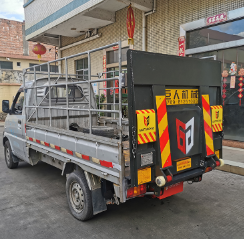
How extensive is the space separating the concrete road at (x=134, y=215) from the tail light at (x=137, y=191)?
2.10 feet

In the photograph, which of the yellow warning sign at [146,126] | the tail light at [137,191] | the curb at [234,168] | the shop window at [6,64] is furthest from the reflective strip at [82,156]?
the shop window at [6,64]

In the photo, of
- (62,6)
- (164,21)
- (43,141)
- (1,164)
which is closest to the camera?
(43,141)

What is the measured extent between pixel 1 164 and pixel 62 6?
7369mm

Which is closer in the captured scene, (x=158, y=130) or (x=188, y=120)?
(x=158, y=130)

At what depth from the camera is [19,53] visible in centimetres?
2412

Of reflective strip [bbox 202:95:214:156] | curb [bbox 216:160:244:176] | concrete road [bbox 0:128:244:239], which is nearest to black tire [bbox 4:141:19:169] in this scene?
concrete road [bbox 0:128:244:239]

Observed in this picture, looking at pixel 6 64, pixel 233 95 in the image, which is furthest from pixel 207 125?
pixel 6 64

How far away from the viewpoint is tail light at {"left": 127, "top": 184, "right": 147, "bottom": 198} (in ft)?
9.43

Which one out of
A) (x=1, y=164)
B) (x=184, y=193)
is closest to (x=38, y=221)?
(x=184, y=193)

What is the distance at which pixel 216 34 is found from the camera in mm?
7520

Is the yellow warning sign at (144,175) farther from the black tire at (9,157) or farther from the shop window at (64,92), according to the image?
the black tire at (9,157)

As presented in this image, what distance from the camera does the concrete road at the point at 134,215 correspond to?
3.21 meters

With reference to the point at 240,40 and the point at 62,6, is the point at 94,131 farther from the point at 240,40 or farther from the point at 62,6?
the point at 62,6

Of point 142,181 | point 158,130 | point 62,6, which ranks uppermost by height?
point 62,6
